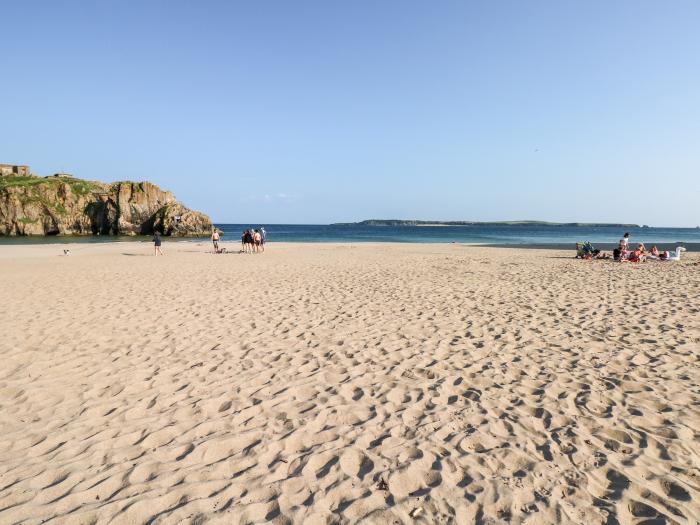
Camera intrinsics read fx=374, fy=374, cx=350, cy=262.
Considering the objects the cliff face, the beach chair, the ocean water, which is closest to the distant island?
the cliff face

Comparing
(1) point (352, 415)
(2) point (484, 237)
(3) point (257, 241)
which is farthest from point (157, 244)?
(2) point (484, 237)

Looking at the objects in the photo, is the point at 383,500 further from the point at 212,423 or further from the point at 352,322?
the point at 352,322

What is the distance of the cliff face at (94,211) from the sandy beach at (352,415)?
180 ft

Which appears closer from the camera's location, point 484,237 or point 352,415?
point 352,415

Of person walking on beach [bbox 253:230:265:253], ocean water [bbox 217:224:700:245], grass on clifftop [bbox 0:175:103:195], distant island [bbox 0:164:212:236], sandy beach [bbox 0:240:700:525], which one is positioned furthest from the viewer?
grass on clifftop [bbox 0:175:103:195]

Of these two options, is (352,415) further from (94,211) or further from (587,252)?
(94,211)

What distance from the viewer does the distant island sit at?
55.3 meters

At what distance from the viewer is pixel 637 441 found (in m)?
3.59

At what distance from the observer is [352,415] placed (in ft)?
13.6

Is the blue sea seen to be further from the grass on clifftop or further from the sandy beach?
the sandy beach

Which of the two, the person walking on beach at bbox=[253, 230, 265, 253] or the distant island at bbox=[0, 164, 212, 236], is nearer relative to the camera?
the person walking on beach at bbox=[253, 230, 265, 253]

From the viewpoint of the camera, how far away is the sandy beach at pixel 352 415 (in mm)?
2898

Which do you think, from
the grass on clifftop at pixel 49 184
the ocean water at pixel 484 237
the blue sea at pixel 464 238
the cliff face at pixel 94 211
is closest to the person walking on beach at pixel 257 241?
the blue sea at pixel 464 238

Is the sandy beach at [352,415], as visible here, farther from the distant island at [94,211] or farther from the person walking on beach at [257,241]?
the distant island at [94,211]
